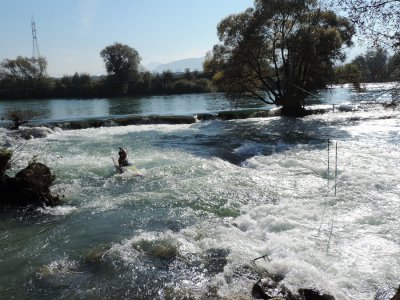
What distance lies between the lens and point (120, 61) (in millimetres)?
76438

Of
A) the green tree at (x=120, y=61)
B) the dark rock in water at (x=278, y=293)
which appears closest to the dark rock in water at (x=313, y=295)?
the dark rock in water at (x=278, y=293)

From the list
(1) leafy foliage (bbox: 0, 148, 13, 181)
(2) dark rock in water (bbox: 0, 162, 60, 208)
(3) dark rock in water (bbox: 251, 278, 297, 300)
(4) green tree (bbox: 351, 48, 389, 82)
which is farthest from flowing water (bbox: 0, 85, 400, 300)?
(4) green tree (bbox: 351, 48, 389, 82)

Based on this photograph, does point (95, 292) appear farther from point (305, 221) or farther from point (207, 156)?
point (207, 156)

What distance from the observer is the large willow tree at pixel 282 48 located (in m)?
28.7

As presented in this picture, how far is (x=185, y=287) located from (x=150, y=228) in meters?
2.78

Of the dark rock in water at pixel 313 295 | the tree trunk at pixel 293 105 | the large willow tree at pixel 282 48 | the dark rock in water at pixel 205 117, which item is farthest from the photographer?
the dark rock in water at pixel 205 117

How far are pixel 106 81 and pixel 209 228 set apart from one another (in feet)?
229

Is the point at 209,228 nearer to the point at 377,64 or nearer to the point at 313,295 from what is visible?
the point at 313,295

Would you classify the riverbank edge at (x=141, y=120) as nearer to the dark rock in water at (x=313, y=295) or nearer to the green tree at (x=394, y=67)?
the green tree at (x=394, y=67)

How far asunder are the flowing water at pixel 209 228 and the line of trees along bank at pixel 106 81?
183ft

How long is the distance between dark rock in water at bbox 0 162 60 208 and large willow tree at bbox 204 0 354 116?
2125 cm

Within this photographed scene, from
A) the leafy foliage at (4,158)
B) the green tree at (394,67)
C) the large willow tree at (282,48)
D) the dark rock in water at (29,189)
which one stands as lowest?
the dark rock in water at (29,189)

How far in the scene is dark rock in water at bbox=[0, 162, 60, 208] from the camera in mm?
10602

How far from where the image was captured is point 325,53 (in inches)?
1139
